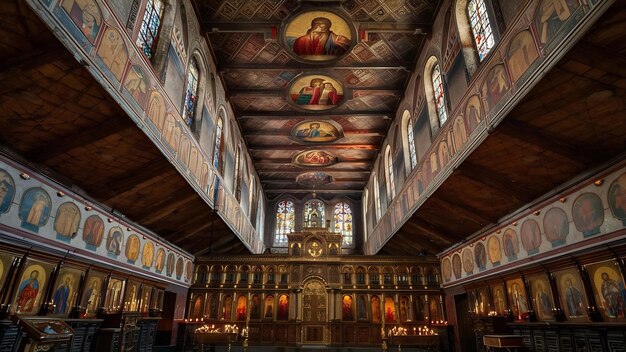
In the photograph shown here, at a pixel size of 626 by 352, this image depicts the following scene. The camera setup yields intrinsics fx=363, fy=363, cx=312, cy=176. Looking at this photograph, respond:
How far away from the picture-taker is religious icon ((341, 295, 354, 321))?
20.4 m

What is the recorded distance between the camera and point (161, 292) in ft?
54.9

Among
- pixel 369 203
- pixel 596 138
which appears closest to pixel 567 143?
pixel 596 138

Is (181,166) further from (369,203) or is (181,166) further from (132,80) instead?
(369,203)

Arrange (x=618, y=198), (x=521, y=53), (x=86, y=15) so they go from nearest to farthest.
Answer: (x=86, y=15)
(x=521, y=53)
(x=618, y=198)

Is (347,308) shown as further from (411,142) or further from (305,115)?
(305,115)

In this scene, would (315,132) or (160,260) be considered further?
(315,132)

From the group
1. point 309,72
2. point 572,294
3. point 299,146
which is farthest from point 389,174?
point 572,294

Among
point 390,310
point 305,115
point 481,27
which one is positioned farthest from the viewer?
point 305,115

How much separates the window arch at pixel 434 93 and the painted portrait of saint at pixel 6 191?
1295cm

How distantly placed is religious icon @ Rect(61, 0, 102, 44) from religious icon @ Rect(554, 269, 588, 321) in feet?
41.1

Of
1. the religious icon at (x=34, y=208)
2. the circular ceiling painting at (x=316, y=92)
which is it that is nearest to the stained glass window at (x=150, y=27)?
the religious icon at (x=34, y=208)

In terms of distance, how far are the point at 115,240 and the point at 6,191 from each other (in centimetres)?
507

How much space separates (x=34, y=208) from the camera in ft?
28.7

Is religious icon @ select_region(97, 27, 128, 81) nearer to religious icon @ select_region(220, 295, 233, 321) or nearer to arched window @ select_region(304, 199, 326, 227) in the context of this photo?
religious icon @ select_region(220, 295, 233, 321)
